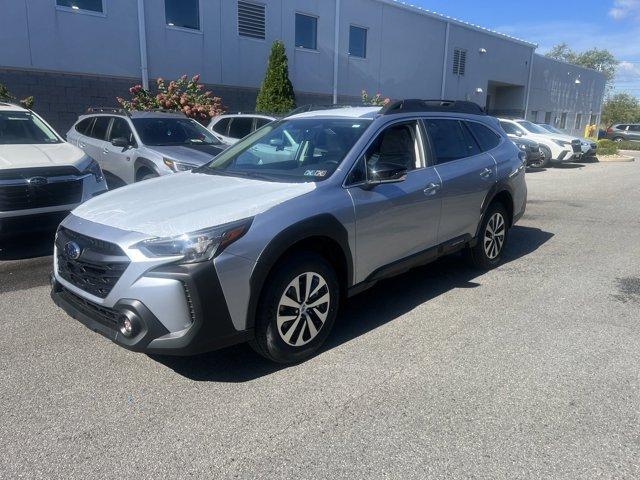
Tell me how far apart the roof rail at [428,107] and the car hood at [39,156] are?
4020 mm

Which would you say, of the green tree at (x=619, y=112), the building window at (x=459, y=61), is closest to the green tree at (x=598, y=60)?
the green tree at (x=619, y=112)

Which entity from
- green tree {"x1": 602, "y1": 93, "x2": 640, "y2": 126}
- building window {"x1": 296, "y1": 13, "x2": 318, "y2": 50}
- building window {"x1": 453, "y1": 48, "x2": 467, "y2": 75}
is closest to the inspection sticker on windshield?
building window {"x1": 296, "y1": 13, "x2": 318, "y2": 50}

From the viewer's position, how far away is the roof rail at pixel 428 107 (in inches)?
183

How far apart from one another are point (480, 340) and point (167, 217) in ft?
8.34

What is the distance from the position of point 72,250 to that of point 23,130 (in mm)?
4807

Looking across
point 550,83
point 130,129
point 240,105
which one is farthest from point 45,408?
point 550,83

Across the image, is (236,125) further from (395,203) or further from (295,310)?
(295,310)

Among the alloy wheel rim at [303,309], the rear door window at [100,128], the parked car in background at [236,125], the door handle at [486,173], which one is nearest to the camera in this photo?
the alloy wheel rim at [303,309]

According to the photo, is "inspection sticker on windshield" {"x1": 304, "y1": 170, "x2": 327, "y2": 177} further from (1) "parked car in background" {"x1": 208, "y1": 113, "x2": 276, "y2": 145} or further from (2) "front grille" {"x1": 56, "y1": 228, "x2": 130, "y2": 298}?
(1) "parked car in background" {"x1": 208, "y1": 113, "x2": 276, "y2": 145}

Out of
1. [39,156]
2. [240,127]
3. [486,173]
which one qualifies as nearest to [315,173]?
[486,173]

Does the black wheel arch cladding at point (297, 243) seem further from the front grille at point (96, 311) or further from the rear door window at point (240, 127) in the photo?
the rear door window at point (240, 127)

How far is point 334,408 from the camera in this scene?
318cm

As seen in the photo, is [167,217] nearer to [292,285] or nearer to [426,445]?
[292,285]

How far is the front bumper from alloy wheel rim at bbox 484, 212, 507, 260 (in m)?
3.56
